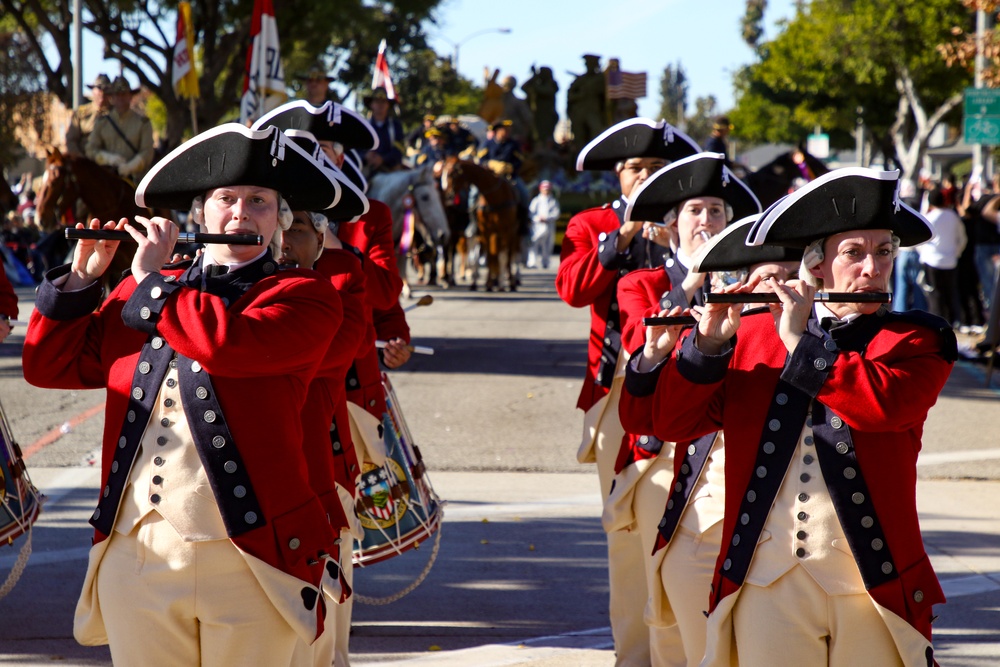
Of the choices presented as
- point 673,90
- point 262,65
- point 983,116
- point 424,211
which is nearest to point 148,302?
point 262,65

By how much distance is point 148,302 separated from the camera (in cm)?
312

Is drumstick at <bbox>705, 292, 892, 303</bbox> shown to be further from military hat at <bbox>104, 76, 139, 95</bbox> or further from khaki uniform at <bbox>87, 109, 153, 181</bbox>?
military hat at <bbox>104, 76, 139, 95</bbox>

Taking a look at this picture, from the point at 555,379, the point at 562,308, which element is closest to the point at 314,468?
the point at 555,379

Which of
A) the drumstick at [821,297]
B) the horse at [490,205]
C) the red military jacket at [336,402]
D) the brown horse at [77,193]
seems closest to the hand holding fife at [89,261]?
the red military jacket at [336,402]

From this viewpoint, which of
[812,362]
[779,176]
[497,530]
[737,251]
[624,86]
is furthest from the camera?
[624,86]

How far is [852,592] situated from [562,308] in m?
16.8

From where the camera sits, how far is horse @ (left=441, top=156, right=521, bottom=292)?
20859 millimetres

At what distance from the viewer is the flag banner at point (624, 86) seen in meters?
29.2

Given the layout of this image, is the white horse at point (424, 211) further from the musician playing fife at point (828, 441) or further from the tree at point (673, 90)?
the tree at point (673, 90)

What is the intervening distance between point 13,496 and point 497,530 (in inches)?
119

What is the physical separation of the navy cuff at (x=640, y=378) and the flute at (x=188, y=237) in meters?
1.04

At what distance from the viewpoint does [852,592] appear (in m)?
3.14

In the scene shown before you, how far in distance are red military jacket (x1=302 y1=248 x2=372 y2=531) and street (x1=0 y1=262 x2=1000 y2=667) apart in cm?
108

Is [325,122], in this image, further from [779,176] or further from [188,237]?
[779,176]
